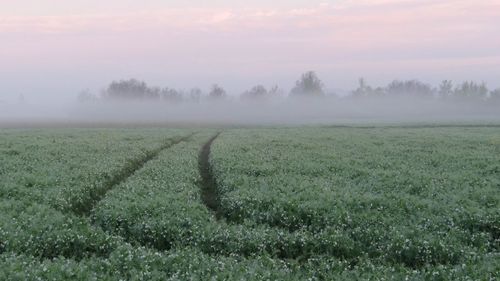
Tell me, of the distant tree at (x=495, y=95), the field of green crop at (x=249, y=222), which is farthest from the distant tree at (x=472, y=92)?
the field of green crop at (x=249, y=222)

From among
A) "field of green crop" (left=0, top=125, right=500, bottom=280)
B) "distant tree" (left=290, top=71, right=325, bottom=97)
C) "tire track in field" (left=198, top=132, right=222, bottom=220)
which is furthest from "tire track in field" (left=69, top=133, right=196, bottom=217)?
"distant tree" (left=290, top=71, right=325, bottom=97)

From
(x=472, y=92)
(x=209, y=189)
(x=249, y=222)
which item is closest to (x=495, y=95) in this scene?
(x=472, y=92)

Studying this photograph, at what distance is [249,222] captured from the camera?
14.8 m

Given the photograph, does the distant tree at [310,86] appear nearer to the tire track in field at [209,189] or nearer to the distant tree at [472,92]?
the distant tree at [472,92]

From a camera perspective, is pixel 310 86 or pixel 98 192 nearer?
pixel 98 192

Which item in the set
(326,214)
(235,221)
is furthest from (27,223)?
(326,214)

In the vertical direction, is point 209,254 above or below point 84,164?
below

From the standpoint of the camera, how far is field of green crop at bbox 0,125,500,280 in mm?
10781

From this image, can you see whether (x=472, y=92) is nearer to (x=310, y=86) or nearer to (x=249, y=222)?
(x=310, y=86)

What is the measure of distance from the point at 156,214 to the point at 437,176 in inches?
587

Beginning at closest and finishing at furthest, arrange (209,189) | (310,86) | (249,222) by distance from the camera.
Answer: (249,222) → (209,189) → (310,86)

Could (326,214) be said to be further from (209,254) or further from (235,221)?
(209,254)

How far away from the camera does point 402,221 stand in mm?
14758

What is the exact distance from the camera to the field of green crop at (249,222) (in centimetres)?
1078
